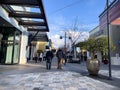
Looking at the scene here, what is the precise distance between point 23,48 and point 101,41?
1949 centimetres

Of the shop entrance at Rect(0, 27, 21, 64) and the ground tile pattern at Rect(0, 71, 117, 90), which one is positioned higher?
the shop entrance at Rect(0, 27, 21, 64)

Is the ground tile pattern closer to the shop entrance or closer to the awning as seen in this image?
the awning

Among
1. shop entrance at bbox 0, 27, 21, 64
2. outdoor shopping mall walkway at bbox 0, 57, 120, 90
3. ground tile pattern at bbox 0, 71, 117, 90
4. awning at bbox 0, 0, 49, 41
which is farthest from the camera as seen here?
shop entrance at bbox 0, 27, 21, 64

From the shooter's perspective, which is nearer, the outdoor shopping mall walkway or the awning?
the outdoor shopping mall walkway

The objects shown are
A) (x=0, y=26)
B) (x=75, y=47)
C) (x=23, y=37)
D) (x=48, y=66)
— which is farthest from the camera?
(x=75, y=47)

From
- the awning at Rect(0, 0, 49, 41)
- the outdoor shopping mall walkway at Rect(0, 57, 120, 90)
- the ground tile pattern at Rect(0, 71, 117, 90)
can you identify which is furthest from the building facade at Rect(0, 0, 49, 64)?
the ground tile pattern at Rect(0, 71, 117, 90)

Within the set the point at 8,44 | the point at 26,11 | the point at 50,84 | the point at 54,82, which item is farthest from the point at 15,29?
the point at 50,84

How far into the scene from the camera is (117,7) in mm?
11383

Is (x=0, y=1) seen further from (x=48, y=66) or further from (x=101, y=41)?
(x=101, y=41)

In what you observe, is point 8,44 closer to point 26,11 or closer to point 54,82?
point 26,11

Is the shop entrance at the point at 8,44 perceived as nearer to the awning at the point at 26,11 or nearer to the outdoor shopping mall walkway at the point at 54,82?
the awning at the point at 26,11

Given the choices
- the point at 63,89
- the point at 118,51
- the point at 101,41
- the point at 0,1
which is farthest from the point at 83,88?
the point at 118,51

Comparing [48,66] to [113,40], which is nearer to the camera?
[48,66]

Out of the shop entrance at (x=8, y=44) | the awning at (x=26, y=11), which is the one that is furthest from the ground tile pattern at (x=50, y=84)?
the shop entrance at (x=8, y=44)
